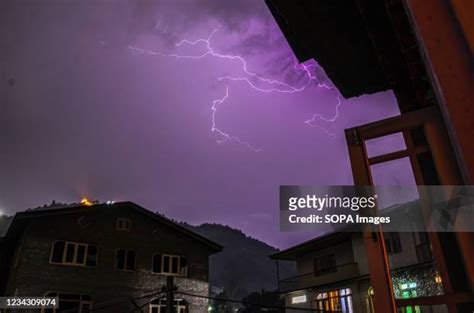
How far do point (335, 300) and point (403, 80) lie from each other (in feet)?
71.0

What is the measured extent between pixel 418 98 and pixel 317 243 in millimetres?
21771

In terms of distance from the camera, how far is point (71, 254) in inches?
810

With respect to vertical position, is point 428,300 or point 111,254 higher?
point 111,254

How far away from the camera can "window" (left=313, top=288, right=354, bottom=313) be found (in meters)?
21.7

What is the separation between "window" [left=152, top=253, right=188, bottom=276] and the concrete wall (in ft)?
1.00

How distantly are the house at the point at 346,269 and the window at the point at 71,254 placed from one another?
1186 cm

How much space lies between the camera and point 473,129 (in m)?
A: 1.17

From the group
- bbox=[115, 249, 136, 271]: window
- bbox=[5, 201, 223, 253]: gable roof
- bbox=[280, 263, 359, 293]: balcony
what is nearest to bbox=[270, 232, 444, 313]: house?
bbox=[280, 263, 359, 293]: balcony

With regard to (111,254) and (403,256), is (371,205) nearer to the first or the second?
(403,256)

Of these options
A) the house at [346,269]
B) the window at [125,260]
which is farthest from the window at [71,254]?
the house at [346,269]

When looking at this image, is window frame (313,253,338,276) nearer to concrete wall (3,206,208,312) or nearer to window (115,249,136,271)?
concrete wall (3,206,208,312)

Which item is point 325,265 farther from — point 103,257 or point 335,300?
point 103,257

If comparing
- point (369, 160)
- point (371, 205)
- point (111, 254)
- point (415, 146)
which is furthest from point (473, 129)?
point (111, 254)

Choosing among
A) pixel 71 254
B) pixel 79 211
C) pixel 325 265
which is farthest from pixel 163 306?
pixel 325 265
